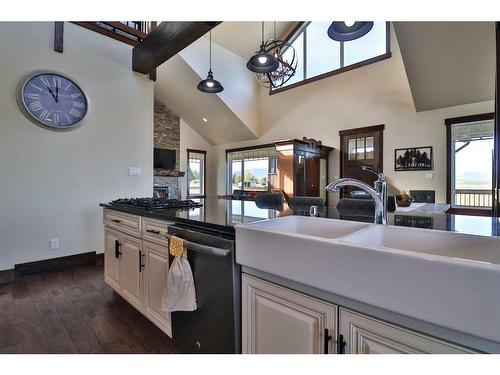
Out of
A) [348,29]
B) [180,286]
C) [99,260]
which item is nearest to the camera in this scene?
[180,286]

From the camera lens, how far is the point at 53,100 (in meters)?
3.03

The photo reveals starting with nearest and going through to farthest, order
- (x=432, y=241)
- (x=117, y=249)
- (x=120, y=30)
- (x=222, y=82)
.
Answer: (x=432, y=241), (x=117, y=249), (x=120, y=30), (x=222, y=82)


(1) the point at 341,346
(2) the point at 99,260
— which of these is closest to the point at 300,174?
(2) the point at 99,260

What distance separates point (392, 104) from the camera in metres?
5.05

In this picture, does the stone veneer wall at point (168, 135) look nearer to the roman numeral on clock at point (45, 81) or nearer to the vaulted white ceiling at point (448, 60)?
the roman numeral on clock at point (45, 81)

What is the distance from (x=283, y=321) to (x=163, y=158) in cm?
696

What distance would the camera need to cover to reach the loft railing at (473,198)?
431 cm

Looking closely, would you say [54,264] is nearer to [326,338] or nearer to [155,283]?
[155,283]

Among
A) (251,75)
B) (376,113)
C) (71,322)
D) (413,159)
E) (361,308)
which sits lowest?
(71,322)

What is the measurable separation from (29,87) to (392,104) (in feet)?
18.9

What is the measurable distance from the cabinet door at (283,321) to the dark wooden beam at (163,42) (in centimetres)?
292

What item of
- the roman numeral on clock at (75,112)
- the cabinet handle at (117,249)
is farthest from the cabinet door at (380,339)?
the roman numeral on clock at (75,112)

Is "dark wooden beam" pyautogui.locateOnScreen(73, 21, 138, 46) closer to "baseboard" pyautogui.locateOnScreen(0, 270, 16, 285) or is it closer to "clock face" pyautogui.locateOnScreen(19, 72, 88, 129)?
"clock face" pyautogui.locateOnScreen(19, 72, 88, 129)

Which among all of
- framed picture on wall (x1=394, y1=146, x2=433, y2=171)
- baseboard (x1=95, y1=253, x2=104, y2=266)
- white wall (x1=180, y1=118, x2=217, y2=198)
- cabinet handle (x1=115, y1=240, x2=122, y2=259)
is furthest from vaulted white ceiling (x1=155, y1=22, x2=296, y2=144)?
cabinet handle (x1=115, y1=240, x2=122, y2=259)
